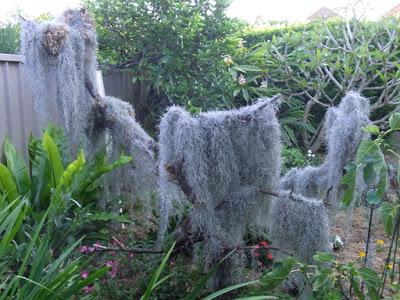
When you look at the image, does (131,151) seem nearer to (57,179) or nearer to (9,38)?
(57,179)

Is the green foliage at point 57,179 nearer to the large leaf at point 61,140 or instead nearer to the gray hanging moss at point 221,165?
the large leaf at point 61,140

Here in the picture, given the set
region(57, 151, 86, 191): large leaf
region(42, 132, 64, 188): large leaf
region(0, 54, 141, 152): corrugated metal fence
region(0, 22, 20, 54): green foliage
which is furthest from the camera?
region(0, 22, 20, 54): green foliage

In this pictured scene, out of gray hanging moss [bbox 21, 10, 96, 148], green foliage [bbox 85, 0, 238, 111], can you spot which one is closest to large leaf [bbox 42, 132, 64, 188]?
gray hanging moss [bbox 21, 10, 96, 148]

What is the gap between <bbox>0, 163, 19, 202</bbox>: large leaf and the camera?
122 inches

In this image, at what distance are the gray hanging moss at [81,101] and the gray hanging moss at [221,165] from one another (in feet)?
2.89

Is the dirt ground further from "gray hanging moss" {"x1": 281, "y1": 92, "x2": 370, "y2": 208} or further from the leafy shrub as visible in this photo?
the leafy shrub

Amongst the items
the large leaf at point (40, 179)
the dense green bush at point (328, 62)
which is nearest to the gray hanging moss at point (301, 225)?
the large leaf at point (40, 179)

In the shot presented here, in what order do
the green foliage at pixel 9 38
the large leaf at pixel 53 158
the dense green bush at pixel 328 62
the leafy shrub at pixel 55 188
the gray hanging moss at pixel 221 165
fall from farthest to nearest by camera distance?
1. the dense green bush at pixel 328 62
2. the green foliage at pixel 9 38
3. the large leaf at pixel 53 158
4. the leafy shrub at pixel 55 188
5. the gray hanging moss at pixel 221 165

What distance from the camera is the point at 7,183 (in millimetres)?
3121

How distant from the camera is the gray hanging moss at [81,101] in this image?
2.99 m

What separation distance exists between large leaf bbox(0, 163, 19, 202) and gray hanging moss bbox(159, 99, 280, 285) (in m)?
1.28

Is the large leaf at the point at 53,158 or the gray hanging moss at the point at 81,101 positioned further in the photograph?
the large leaf at the point at 53,158

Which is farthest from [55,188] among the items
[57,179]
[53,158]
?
[53,158]

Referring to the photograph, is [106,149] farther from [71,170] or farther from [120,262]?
[120,262]
